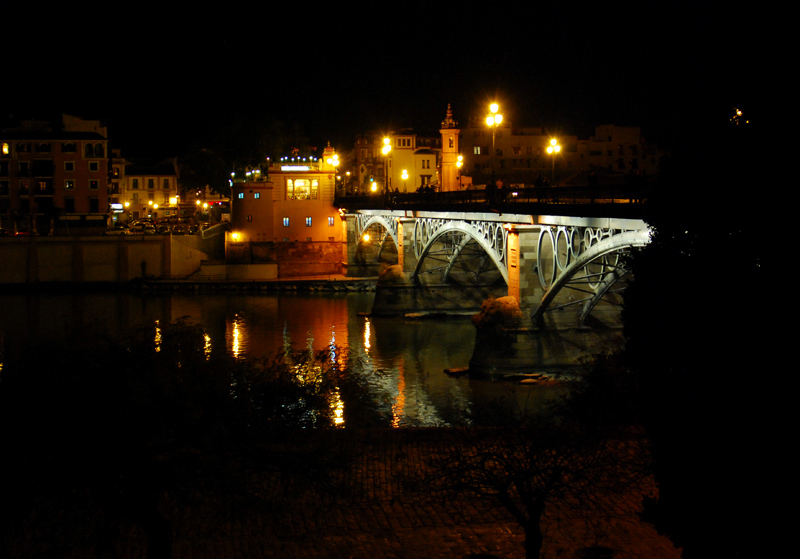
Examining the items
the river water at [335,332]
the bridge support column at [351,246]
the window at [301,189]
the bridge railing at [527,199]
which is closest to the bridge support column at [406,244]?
the bridge railing at [527,199]

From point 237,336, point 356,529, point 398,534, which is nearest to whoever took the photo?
point 398,534

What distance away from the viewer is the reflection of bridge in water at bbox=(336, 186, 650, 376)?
18031 mm

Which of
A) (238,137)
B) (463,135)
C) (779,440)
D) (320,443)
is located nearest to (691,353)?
(779,440)

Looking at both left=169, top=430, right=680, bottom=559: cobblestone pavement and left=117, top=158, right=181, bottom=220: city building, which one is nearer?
left=169, top=430, right=680, bottom=559: cobblestone pavement

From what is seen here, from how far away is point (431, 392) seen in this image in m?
23.2

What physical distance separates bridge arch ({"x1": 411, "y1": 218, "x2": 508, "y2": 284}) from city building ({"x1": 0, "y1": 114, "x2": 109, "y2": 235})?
100 feet

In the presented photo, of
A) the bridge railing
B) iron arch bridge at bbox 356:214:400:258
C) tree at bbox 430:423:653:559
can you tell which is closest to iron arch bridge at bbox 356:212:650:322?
the bridge railing

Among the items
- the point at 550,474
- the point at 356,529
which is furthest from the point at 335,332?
the point at 550,474

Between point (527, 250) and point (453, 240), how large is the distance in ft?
46.9

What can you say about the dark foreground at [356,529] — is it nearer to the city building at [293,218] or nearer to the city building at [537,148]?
Answer: the city building at [293,218]

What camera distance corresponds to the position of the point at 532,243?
24.3 metres

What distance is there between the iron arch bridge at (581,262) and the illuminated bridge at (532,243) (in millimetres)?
30

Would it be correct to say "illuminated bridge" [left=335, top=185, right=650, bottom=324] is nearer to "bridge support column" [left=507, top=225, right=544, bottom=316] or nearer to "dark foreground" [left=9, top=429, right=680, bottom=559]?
"bridge support column" [left=507, top=225, right=544, bottom=316]

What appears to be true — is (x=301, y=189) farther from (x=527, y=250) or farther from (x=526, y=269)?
(x=526, y=269)
